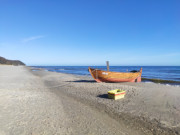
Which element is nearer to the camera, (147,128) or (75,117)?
(147,128)

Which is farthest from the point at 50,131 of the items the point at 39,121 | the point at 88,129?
the point at 88,129

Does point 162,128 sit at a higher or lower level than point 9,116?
lower

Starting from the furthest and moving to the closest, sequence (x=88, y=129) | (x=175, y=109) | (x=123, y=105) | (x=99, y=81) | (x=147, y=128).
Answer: (x=99, y=81) < (x=123, y=105) < (x=175, y=109) < (x=147, y=128) < (x=88, y=129)

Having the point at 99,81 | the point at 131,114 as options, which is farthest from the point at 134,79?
the point at 131,114

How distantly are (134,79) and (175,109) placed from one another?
34.6ft

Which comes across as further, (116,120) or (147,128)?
(116,120)

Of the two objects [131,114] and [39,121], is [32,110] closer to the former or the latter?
[39,121]

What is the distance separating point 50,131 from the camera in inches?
147

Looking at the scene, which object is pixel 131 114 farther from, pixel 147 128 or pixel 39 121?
pixel 39 121

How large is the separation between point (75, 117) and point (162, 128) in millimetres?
3176

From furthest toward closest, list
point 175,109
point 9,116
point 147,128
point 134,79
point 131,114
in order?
point 134,79, point 175,109, point 131,114, point 9,116, point 147,128

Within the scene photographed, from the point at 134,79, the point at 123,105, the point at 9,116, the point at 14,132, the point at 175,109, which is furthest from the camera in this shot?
the point at 134,79

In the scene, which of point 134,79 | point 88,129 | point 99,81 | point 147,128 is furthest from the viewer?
point 134,79

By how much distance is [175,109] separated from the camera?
5969mm
